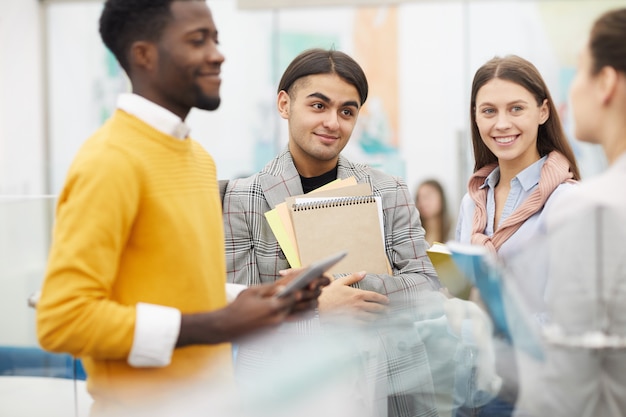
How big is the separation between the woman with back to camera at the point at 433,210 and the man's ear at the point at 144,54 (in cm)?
429

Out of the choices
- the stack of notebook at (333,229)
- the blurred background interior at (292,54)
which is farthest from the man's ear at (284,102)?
the blurred background interior at (292,54)

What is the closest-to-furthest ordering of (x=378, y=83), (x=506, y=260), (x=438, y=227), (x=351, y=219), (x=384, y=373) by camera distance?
(x=506, y=260) → (x=384, y=373) → (x=351, y=219) → (x=438, y=227) → (x=378, y=83)

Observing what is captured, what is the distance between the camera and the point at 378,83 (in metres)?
6.25

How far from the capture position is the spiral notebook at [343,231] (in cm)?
221

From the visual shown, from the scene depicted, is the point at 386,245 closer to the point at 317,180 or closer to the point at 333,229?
the point at 333,229

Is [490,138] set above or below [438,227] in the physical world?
above

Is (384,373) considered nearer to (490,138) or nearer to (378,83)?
(490,138)

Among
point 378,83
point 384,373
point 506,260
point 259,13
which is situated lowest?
point 384,373

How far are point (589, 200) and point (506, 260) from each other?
23cm

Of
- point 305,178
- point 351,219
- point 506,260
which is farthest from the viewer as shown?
point 305,178

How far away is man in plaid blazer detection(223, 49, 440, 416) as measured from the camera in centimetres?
216

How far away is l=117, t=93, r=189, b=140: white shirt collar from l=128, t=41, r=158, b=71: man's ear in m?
0.06

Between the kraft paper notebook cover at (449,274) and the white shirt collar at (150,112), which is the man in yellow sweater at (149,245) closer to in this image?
the white shirt collar at (150,112)

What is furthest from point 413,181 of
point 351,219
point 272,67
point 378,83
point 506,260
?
point 506,260
